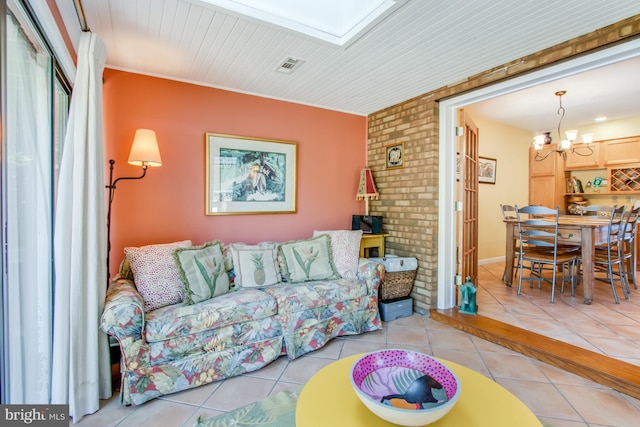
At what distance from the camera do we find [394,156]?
3.60m

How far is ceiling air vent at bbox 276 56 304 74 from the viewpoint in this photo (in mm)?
2461

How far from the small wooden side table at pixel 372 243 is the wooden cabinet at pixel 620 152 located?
14.5 feet

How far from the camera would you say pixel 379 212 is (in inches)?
152

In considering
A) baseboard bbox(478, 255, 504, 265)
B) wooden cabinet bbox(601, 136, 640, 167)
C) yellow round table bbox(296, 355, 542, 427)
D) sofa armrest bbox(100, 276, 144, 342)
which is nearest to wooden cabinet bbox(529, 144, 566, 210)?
wooden cabinet bbox(601, 136, 640, 167)

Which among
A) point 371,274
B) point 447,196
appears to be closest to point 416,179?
point 447,196

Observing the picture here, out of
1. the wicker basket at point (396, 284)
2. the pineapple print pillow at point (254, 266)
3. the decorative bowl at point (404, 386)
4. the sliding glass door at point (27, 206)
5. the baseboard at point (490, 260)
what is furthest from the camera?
the baseboard at point (490, 260)

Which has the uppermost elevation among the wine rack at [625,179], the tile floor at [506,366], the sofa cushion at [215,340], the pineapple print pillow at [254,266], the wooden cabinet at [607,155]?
the wooden cabinet at [607,155]

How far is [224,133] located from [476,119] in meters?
3.95

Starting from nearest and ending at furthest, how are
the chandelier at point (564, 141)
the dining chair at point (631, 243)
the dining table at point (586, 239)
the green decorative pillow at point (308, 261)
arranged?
the green decorative pillow at point (308, 261) → the dining table at point (586, 239) → the dining chair at point (631, 243) → the chandelier at point (564, 141)

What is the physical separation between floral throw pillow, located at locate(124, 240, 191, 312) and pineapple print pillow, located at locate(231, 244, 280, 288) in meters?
0.49

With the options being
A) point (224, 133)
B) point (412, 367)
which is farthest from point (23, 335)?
point (224, 133)

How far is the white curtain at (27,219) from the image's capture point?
1252mm

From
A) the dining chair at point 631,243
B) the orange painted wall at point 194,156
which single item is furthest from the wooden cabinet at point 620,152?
the orange painted wall at point 194,156

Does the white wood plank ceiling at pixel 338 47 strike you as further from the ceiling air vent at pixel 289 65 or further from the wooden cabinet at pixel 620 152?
the wooden cabinet at pixel 620 152
